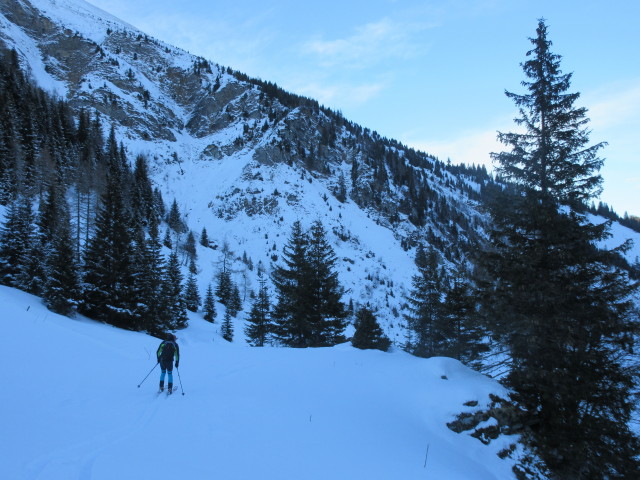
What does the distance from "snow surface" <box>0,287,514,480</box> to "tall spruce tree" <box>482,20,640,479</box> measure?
5.00 ft

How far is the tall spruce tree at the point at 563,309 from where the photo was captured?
8.09 meters

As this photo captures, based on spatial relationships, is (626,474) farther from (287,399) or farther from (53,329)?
(53,329)

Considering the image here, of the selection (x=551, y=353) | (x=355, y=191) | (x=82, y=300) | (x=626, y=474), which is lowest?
(x=626, y=474)

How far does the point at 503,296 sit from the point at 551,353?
67.3 inches

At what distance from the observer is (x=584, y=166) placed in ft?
30.5

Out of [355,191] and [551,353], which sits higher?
[355,191]

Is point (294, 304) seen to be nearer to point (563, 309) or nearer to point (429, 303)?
point (429, 303)

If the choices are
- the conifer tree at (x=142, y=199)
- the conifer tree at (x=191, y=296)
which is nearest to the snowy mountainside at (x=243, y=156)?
the conifer tree at (x=142, y=199)

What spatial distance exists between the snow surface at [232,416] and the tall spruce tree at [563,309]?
152 centimetres

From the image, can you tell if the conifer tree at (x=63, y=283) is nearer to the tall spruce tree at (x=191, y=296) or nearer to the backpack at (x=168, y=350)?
the backpack at (x=168, y=350)

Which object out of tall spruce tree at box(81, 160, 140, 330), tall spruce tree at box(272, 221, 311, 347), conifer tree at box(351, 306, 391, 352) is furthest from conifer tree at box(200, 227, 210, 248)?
conifer tree at box(351, 306, 391, 352)

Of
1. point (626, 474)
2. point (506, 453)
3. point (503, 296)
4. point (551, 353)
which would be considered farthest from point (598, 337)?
point (506, 453)

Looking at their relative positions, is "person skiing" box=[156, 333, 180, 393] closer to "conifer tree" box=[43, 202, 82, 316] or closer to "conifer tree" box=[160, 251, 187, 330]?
"conifer tree" box=[43, 202, 82, 316]

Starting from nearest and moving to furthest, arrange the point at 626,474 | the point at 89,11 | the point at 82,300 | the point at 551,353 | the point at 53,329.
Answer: the point at 626,474 < the point at 551,353 < the point at 53,329 < the point at 82,300 < the point at 89,11
